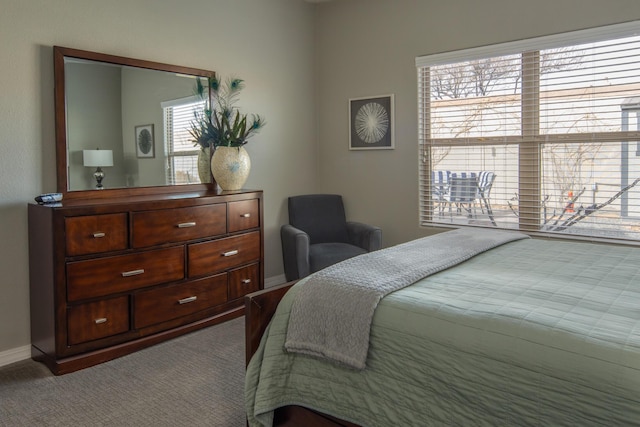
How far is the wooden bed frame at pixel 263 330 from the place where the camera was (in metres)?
1.82

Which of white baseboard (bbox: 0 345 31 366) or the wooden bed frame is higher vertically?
the wooden bed frame

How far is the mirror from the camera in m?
3.04

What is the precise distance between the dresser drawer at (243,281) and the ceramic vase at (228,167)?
623mm

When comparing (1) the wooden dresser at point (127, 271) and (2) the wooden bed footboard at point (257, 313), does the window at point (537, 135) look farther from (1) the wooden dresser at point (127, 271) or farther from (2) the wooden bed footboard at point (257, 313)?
(2) the wooden bed footboard at point (257, 313)

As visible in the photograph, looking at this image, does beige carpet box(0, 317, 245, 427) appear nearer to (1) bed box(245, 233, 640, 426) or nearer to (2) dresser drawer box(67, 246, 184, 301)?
(2) dresser drawer box(67, 246, 184, 301)

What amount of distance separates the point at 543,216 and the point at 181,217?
262 centimetres

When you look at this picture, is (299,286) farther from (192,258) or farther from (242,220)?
(242,220)

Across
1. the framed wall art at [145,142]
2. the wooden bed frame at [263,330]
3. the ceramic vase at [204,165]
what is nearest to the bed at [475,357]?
the wooden bed frame at [263,330]

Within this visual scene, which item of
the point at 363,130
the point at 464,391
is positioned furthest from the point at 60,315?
the point at 363,130

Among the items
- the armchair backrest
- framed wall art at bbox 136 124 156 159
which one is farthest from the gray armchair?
framed wall art at bbox 136 124 156 159

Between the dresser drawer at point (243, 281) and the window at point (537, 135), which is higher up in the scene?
the window at point (537, 135)

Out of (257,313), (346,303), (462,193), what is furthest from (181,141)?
(346,303)

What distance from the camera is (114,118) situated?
3273mm

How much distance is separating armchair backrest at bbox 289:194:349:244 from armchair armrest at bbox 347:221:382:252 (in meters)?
0.10
